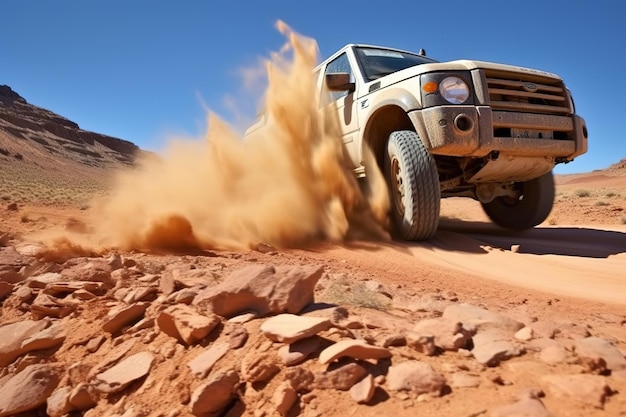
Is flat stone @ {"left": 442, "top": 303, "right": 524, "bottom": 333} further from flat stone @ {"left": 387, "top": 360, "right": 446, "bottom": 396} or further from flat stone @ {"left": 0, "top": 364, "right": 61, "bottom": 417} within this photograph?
flat stone @ {"left": 0, "top": 364, "right": 61, "bottom": 417}

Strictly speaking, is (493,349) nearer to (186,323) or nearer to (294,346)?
(294,346)

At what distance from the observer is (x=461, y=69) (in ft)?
13.1

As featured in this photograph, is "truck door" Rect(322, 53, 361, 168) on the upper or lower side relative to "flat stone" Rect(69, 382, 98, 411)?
upper

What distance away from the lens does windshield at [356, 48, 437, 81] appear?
5098mm

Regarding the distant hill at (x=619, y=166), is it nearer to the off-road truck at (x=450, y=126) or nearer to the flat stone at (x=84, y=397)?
the off-road truck at (x=450, y=126)

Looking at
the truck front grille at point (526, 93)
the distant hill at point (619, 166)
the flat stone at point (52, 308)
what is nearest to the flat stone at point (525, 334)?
the flat stone at point (52, 308)

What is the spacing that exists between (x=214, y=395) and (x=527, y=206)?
5359 millimetres

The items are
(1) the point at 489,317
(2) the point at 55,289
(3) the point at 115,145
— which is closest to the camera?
(1) the point at 489,317

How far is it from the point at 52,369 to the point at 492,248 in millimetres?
3946

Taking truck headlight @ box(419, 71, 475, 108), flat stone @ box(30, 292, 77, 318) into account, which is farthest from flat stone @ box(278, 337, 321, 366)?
truck headlight @ box(419, 71, 475, 108)

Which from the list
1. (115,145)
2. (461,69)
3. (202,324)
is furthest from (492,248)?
(115,145)

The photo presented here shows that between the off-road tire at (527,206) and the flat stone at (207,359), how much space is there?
5.05m

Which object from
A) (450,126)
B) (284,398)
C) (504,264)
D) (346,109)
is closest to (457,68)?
(450,126)

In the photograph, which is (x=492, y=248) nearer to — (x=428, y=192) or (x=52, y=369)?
(x=428, y=192)
